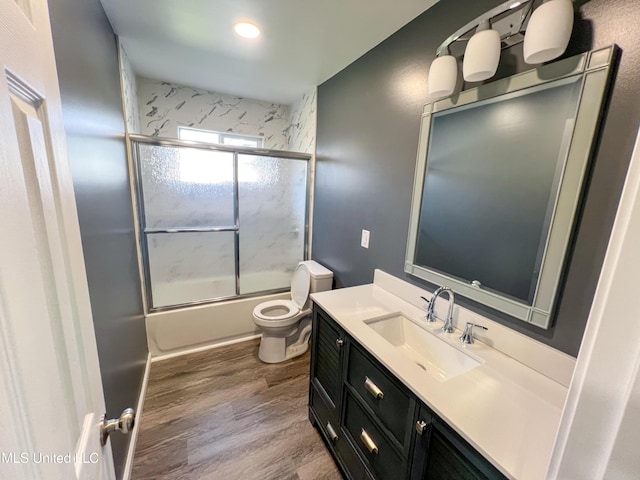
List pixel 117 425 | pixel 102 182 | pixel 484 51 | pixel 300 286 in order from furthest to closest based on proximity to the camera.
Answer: pixel 300 286 < pixel 102 182 < pixel 484 51 < pixel 117 425

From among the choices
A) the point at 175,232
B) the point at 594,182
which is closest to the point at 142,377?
the point at 175,232

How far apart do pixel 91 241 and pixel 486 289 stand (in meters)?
1.68

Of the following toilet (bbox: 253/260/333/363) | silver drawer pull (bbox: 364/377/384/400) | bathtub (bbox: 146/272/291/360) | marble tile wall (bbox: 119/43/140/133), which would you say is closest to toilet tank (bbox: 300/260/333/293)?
toilet (bbox: 253/260/333/363)

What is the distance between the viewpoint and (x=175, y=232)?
2.37 meters

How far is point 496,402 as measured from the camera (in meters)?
0.86

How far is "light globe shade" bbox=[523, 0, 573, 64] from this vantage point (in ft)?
2.67

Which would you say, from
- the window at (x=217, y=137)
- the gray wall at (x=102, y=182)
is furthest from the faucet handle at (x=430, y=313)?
the window at (x=217, y=137)

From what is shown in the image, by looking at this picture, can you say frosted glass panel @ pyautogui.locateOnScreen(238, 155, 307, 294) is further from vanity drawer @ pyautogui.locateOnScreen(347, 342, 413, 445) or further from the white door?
the white door

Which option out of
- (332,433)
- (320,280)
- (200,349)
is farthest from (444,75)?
(200,349)

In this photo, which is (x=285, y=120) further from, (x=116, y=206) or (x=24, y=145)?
(x=24, y=145)

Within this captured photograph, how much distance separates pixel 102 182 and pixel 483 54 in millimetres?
1756

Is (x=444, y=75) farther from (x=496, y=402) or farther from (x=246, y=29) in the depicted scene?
(x=496, y=402)

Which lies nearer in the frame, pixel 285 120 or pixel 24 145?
pixel 24 145

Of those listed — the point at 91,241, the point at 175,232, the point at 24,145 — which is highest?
the point at 24,145
